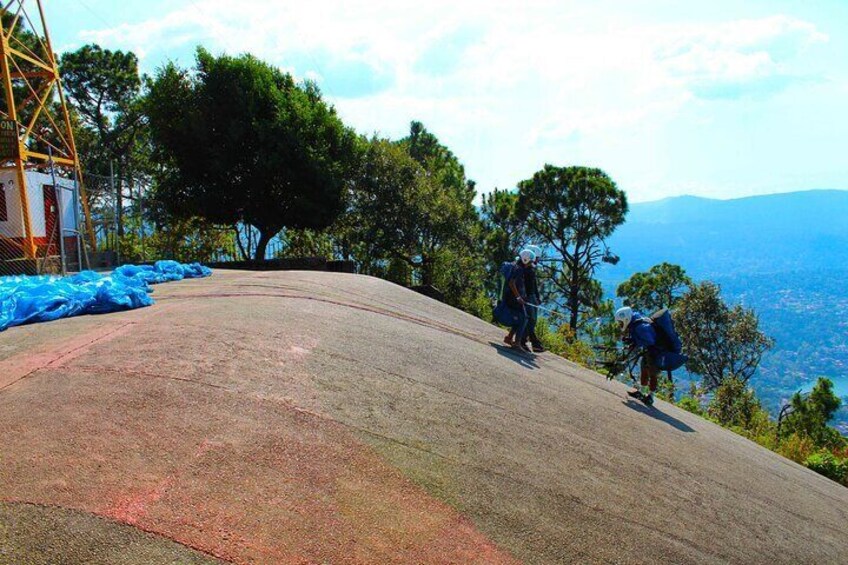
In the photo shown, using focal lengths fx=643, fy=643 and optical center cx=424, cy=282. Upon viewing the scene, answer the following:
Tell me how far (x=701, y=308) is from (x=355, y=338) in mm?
36139

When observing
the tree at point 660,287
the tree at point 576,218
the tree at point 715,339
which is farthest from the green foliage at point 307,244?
the tree at point 715,339

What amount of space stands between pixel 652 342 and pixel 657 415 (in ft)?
3.48

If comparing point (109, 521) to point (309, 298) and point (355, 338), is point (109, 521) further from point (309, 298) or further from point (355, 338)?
point (309, 298)

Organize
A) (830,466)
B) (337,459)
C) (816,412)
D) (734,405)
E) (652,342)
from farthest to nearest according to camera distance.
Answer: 1. (816,412)
2. (734,405)
3. (830,466)
4. (652,342)
5. (337,459)


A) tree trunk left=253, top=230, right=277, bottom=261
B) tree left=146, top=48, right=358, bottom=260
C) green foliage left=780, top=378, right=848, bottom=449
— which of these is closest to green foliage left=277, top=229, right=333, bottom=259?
tree trunk left=253, top=230, right=277, bottom=261

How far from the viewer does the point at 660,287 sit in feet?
138

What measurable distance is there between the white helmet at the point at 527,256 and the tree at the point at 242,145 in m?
13.6

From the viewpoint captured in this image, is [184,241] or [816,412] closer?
[184,241]

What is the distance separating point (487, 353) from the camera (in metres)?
9.48

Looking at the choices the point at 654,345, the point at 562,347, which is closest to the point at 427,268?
the point at 562,347

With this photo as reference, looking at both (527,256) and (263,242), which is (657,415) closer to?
(527,256)

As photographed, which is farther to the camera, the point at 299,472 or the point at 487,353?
the point at 487,353

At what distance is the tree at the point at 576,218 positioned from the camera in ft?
131

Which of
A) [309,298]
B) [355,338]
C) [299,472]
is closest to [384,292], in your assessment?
[309,298]
